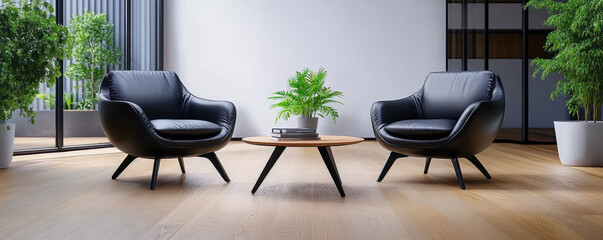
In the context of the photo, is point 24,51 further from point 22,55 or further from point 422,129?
point 422,129

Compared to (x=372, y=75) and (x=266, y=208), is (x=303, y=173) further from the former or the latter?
(x=372, y=75)

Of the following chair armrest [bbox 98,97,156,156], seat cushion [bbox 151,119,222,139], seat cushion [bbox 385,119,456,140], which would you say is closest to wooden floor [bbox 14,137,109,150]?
chair armrest [bbox 98,97,156,156]

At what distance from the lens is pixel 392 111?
385 cm

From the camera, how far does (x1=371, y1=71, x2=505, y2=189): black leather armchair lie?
10.7 ft

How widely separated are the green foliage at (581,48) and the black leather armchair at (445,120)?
3.08ft

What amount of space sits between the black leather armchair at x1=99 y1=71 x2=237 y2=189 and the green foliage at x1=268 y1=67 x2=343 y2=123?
3041mm

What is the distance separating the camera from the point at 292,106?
7180mm

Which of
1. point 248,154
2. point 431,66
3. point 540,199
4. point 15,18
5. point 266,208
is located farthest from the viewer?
point 431,66

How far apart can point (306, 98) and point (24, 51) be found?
3.89 metres

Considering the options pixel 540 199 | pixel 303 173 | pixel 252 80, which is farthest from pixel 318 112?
pixel 540 199

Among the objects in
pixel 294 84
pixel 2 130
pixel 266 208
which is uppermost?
pixel 294 84

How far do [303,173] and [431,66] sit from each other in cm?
425

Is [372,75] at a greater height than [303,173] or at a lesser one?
greater

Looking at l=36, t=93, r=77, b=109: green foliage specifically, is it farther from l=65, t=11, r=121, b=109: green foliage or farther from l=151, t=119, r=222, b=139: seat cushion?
l=151, t=119, r=222, b=139: seat cushion
